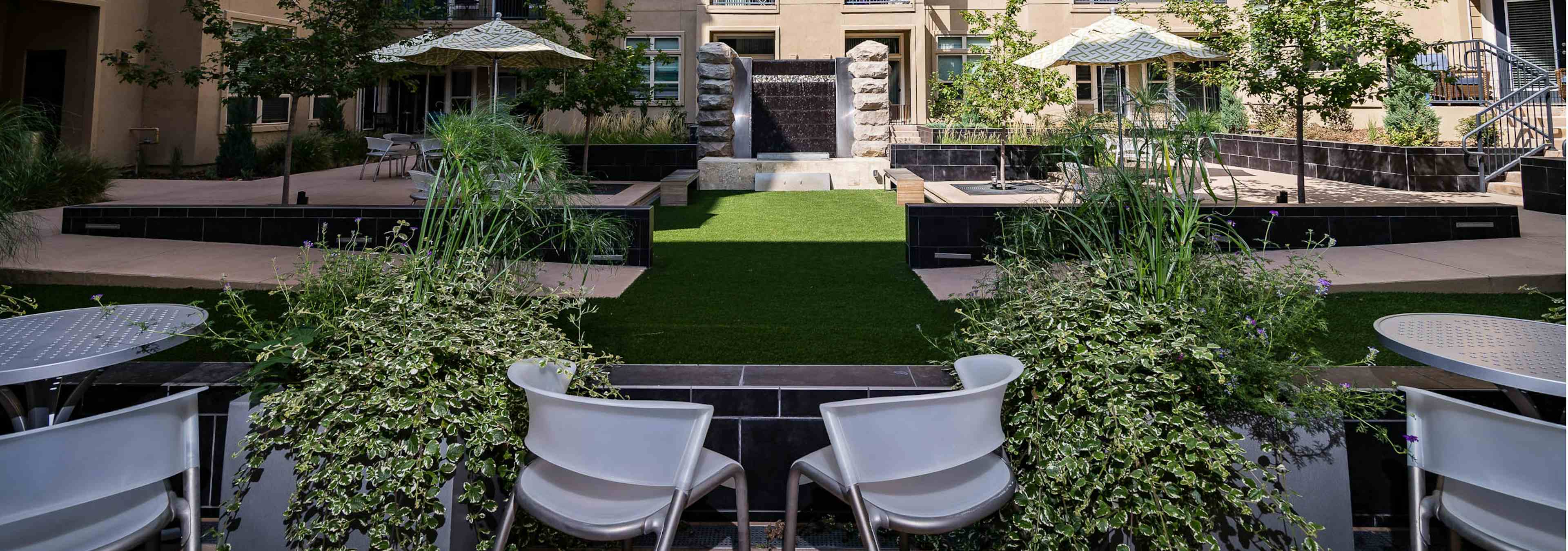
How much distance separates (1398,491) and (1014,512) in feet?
4.15

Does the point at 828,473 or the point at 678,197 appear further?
the point at 678,197

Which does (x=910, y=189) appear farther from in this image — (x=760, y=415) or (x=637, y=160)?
(x=760, y=415)

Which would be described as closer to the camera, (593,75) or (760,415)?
(760,415)

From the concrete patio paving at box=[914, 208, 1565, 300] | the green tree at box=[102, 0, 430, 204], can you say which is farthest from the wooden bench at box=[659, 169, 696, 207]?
the concrete patio paving at box=[914, 208, 1565, 300]

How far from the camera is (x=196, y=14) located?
8195mm

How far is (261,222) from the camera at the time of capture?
7.03m

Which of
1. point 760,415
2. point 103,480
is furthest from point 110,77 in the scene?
point 760,415

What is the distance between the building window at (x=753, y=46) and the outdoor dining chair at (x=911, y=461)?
19.3 m

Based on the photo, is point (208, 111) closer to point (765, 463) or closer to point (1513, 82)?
point (765, 463)

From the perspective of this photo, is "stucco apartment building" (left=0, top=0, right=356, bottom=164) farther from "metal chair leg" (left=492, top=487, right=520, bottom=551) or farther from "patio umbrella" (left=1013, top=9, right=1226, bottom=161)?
"metal chair leg" (left=492, top=487, right=520, bottom=551)

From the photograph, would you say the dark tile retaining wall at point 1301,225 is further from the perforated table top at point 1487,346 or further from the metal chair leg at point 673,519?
the metal chair leg at point 673,519

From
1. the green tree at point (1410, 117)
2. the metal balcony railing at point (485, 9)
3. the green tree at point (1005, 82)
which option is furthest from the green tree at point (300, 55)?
the green tree at point (1410, 117)

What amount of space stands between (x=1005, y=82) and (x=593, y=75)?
5.74m

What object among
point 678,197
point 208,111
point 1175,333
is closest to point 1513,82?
point 678,197
